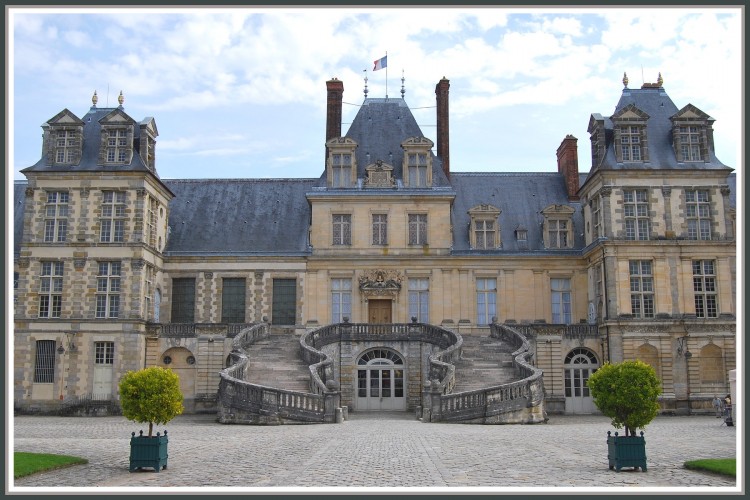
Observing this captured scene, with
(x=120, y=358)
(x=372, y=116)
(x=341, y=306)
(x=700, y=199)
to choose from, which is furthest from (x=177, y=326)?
(x=700, y=199)

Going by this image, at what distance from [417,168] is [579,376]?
12150 millimetres

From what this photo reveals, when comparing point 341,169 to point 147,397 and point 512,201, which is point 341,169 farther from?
point 147,397

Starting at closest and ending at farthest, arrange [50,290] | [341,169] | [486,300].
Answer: [50,290] < [486,300] < [341,169]

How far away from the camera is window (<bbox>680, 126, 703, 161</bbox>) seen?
36031 mm

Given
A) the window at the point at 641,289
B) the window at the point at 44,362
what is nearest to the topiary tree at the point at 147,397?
the window at the point at 44,362

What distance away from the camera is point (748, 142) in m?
10.7

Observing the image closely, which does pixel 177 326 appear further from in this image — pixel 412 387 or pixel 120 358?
pixel 412 387

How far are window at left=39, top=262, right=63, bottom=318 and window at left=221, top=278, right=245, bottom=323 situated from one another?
7.27 metres

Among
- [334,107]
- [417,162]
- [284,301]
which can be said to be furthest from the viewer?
[334,107]

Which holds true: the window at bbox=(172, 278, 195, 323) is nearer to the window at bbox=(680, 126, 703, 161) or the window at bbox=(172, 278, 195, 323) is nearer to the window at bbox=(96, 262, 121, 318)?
the window at bbox=(96, 262, 121, 318)

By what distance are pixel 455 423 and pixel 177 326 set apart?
14.5 meters

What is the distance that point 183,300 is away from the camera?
128ft

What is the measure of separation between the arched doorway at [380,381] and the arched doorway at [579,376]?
7.38 meters

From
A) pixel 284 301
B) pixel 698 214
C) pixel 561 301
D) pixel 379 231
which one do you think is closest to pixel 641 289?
pixel 698 214
